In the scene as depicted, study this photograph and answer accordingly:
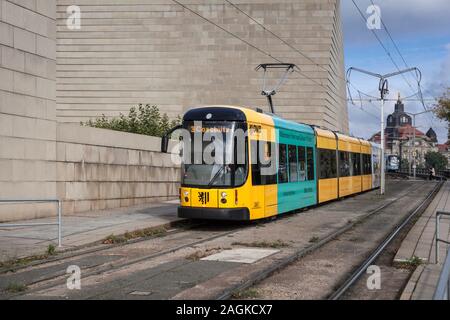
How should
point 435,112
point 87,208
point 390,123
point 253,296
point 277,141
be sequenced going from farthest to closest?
point 390,123, point 435,112, point 87,208, point 277,141, point 253,296

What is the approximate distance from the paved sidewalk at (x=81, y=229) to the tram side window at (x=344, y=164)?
358 inches

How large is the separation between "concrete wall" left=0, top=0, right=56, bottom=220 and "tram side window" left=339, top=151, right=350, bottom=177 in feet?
43.5

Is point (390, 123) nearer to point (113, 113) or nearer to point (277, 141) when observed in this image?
point (113, 113)

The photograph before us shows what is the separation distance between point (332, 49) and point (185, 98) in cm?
1577

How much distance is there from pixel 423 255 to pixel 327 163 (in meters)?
12.6

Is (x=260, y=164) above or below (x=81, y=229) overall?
above

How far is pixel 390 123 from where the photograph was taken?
480ft

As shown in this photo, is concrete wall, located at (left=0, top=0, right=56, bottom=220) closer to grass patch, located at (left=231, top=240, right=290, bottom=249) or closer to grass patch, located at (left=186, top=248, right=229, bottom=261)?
grass patch, located at (left=186, top=248, right=229, bottom=261)

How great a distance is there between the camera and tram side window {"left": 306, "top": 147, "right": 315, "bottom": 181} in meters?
19.9

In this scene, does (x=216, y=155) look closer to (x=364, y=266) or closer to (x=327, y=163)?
(x=364, y=266)

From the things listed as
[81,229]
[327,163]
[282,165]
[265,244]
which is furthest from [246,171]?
[327,163]

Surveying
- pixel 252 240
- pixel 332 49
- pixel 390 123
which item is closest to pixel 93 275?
pixel 252 240

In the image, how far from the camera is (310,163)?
66.5ft

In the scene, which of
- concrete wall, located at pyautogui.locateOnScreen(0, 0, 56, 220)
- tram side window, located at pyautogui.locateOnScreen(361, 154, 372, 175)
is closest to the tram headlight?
concrete wall, located at pyautogui.locateOnScreen(0, 0, 56, 220)
